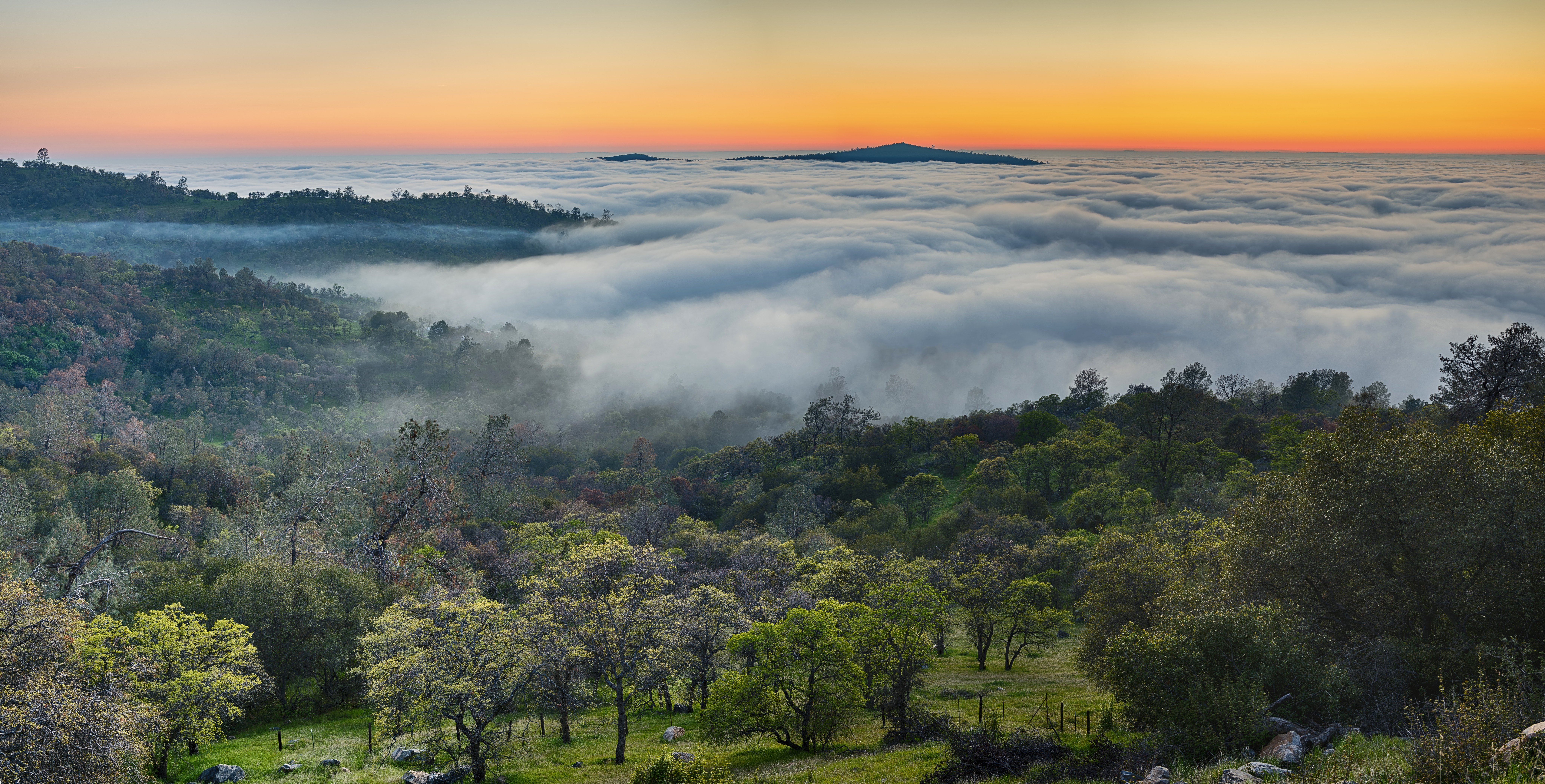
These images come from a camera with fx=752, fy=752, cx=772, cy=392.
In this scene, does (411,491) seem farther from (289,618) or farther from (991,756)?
(991,756)

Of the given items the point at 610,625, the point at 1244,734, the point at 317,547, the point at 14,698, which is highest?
the point at 14,698

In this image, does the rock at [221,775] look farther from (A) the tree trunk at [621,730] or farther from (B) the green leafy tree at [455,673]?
(A) the tree trunk at [621,730]

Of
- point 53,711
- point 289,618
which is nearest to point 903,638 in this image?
point 53,711

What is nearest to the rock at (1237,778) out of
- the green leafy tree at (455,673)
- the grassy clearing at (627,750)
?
the grassy clearing at (627,750)

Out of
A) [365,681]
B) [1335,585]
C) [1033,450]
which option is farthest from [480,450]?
[1335,585]

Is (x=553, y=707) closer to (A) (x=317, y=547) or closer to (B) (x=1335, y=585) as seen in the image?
(A) (x=317, y=547)

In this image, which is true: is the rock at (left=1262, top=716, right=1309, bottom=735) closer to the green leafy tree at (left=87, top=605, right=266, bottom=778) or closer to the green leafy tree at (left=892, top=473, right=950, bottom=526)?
the green leafy tree at (left=87, top=605, right=266, bottom=778)

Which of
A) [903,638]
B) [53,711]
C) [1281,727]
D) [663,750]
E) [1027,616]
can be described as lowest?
[1027,616]

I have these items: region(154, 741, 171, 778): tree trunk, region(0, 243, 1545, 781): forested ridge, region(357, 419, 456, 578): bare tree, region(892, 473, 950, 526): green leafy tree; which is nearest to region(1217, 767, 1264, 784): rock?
region(0, 243, 1545, 781): forested ridge
